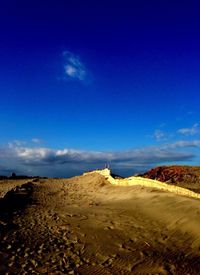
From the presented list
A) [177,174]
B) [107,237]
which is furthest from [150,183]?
[107,237]

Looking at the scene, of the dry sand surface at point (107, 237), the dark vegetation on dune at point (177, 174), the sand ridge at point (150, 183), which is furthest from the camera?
the dark vegetation on dune at point (177, 174)

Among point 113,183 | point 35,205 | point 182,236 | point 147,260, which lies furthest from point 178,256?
point 113,183

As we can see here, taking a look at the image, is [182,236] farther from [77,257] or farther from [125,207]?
[125,207]

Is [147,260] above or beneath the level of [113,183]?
beneath

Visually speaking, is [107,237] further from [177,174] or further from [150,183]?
[177,174]

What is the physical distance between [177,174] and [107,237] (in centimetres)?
1197

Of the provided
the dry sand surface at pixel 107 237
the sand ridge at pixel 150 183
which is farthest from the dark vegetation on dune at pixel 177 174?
the dry sand surface at pixel 107 237

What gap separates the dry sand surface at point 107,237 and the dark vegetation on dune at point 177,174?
14.3 ft

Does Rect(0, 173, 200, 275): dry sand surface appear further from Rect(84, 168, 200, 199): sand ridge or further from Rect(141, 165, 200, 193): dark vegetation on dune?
Rect(141, 165, 200, 193): dark vegetation on dune

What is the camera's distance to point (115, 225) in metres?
11.2

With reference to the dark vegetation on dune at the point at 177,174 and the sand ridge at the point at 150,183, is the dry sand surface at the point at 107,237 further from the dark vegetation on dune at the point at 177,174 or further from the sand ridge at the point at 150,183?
the dark vegetation on dune at the point at 177,174

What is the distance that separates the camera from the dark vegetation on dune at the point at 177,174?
19184 mm

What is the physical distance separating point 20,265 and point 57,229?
334 cm

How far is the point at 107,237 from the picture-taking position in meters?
9.83
